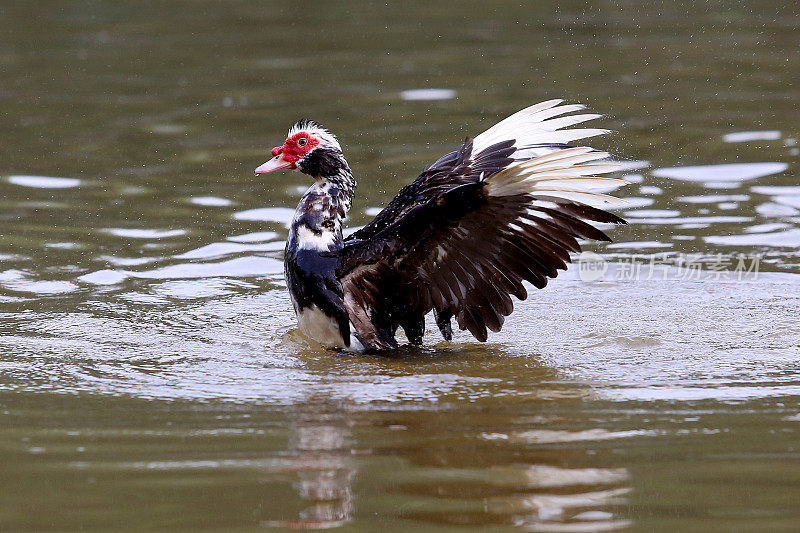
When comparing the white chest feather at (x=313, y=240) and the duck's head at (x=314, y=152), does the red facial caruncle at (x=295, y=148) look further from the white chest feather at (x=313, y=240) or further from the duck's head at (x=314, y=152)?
the white chest feather at (x=313, y=240)

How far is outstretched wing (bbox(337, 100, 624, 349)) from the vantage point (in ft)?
19.7

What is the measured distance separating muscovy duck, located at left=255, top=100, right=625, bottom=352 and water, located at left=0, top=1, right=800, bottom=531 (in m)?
0.26

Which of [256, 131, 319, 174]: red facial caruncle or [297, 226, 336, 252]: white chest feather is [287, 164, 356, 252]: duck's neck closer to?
[297, 226, 336, 252]: white chest feather

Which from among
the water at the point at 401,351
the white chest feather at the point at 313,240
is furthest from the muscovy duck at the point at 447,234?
the water at the point at 401,351

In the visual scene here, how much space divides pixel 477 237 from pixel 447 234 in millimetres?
171

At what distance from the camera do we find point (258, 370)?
244 inches

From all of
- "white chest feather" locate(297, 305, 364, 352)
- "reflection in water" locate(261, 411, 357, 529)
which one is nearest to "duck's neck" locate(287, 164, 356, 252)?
"white chest feather" locate(297, 305, 364, 352)

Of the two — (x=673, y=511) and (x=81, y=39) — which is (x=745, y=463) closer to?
(x=673, y=511)

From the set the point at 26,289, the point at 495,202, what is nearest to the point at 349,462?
the point at 495,202

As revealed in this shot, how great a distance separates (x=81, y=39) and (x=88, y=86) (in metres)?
2.49

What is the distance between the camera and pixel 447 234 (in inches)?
243

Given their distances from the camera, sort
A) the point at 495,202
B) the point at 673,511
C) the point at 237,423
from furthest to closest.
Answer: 1. the point at 495,202
2. the point at 237,423
3. the point at 673,511

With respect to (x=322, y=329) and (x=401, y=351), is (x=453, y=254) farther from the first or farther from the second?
(x=322, y=329)

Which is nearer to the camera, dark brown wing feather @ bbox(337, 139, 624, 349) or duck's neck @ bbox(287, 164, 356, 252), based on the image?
dark brown wing feather @ bbox(337, 139, 624, 349)
